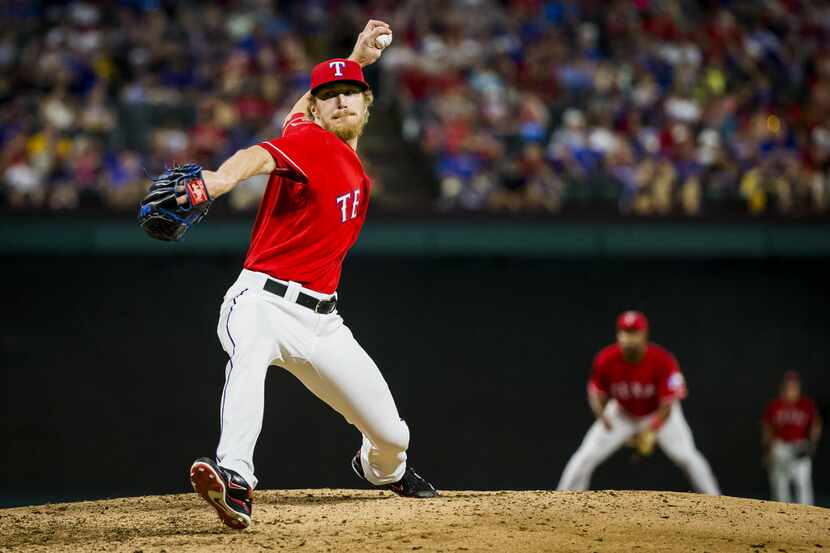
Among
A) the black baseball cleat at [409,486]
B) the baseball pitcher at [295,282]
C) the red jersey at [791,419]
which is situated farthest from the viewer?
the red jersey at [791,419]

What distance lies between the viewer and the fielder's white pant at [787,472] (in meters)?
11.2

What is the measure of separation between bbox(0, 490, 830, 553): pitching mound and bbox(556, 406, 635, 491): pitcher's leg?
11.5 feet

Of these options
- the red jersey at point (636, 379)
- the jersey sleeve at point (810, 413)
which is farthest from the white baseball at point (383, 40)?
the jersey sleeve at point (810, 413)

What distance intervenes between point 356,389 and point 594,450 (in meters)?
4.74

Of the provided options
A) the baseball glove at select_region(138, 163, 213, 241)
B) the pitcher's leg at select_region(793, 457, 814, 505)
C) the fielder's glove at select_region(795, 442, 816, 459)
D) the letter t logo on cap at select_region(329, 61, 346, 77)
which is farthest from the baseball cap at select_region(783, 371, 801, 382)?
the baseball glove at select_region(138, 163, 213, 241)

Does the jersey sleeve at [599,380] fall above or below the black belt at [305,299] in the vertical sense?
below

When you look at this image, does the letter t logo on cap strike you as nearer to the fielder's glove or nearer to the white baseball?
the white baseball

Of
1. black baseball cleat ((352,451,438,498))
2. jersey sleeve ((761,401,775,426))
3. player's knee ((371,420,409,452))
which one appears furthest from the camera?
jersey sleeve ((761,401,775,426))

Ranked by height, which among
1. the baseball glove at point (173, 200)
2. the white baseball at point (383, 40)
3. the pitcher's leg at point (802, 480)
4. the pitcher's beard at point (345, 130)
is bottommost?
the pitcher's leg at point (802, 480)

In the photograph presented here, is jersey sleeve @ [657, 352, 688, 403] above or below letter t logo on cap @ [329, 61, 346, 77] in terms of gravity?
below

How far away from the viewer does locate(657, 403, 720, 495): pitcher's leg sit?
9.32m

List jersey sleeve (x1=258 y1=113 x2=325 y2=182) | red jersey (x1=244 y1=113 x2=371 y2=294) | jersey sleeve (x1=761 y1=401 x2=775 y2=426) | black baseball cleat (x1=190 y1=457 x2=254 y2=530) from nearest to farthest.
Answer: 1. black baseball cleat (x1=190 y1=457 x2=254 y2=530)
2. jersey sleeve (x1=258 y1=113 x2=325 y2=182)
3. red jersey (x1=244 y1=113 x2=371 y2=294)
4. jersey sleeve (x1=761 y1=401 x2=775 y2=426)

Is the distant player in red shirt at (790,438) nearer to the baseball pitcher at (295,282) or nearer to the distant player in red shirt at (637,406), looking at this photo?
the distant player in red shirt at (637,406)

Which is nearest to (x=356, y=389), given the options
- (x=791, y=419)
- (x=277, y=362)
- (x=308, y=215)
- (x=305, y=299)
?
(x=277, y=362)
